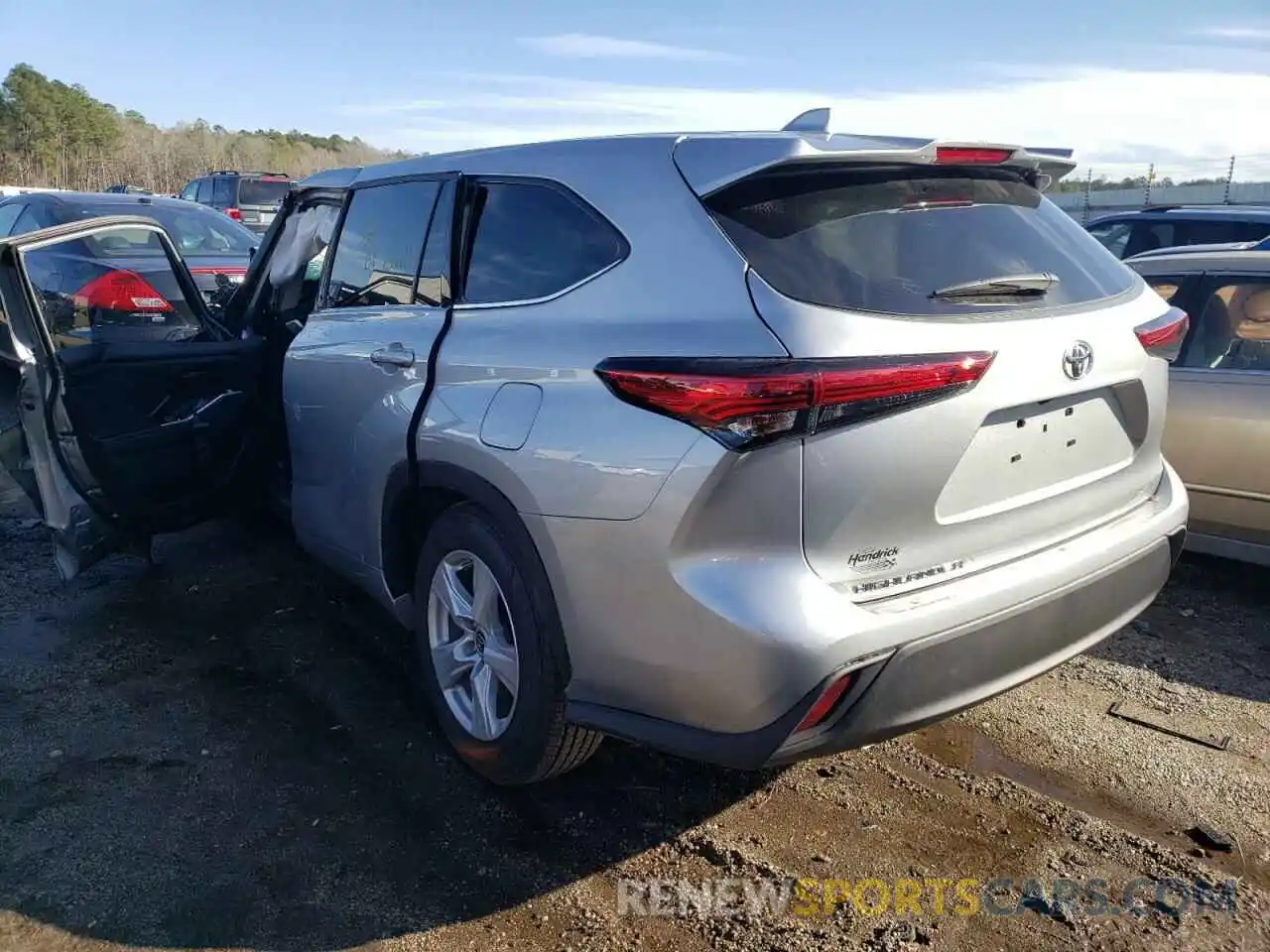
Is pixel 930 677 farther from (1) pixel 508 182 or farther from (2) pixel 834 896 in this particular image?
(1) pixel 508 182

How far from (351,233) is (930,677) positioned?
2.89 metres

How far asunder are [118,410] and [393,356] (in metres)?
1.42

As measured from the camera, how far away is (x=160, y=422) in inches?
166

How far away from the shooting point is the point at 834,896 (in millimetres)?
2695

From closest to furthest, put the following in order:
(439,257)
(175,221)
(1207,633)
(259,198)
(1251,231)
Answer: (439,257), (1207,633), (1251,231), (175,221), (259,198)

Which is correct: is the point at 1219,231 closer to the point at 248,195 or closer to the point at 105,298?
the point at 105,298

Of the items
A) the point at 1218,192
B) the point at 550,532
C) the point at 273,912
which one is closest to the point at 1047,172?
the point at 550,532

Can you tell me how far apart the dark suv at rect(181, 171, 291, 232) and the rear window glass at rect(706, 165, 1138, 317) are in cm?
1798

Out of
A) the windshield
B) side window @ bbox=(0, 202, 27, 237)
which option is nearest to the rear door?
the windshield

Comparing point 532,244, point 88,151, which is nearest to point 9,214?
point 532,244

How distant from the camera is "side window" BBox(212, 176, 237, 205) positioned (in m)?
19.0

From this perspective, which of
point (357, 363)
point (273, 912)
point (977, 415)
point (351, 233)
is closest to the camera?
point (977, 415)

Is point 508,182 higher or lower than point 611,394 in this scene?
higher

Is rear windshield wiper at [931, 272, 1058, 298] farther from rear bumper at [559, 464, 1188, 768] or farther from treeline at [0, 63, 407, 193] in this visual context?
treeline at [0, 63, 407, 193]
